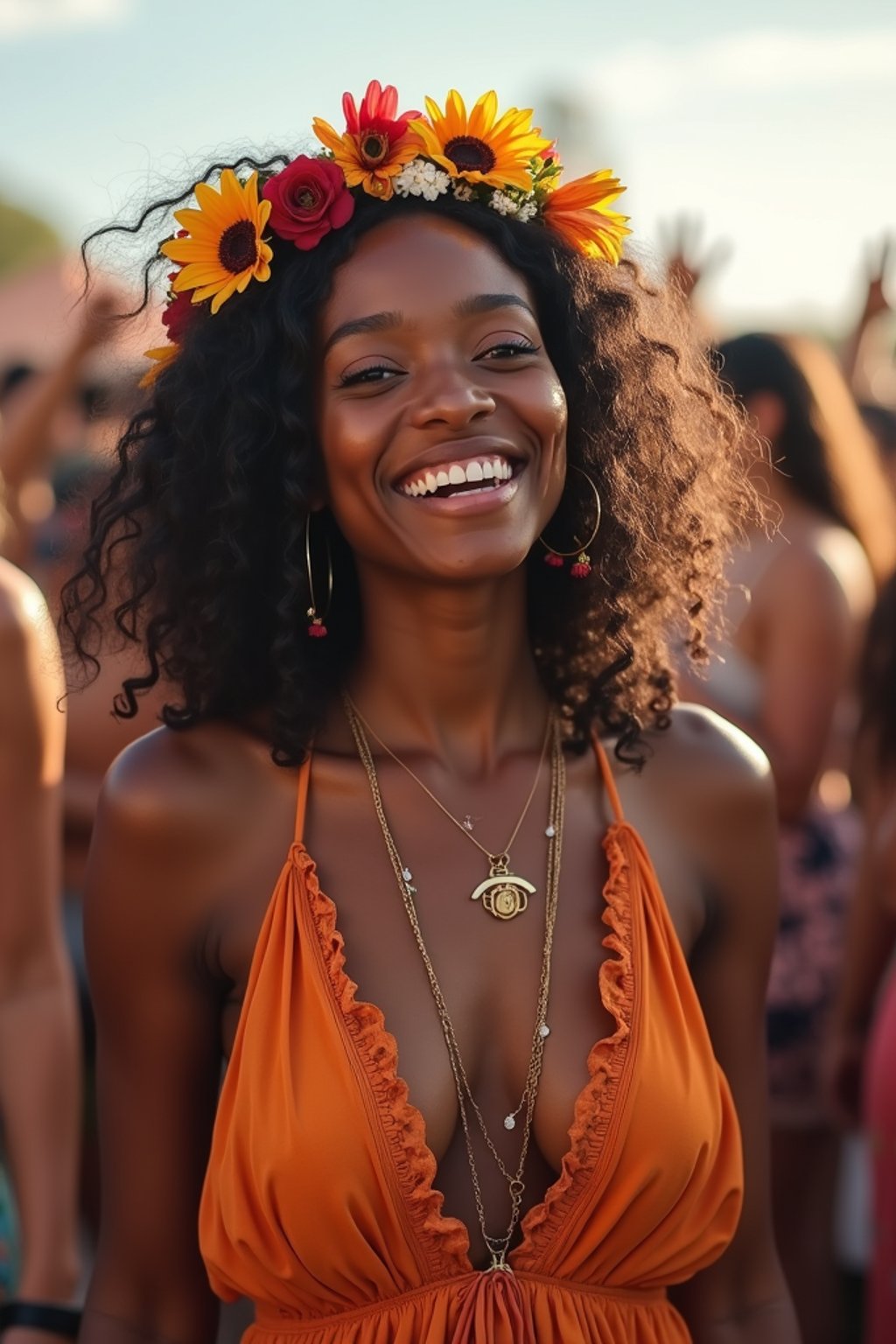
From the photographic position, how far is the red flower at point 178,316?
252 centimetres

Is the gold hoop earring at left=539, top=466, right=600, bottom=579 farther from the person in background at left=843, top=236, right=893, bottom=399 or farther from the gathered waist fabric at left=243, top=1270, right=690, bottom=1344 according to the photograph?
the person in background at left=843, top=236, right=893, bottom=399

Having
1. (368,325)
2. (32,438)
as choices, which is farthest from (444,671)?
(32,438)

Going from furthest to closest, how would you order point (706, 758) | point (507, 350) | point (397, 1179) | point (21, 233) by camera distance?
point (21, 233)
point (706, 758)
point (507, 350)
point (397, 1179)

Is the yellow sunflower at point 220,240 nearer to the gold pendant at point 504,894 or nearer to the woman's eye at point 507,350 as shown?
the woman's eye at point 507,350

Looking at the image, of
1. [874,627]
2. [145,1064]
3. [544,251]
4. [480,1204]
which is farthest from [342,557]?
[874,627]

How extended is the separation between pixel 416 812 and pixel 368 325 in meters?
0.71

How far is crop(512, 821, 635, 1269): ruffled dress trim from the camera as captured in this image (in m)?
2.21

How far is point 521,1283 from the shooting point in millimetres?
2238

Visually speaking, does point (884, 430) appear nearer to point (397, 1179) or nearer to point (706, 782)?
point (706, 782)

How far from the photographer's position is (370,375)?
234cm

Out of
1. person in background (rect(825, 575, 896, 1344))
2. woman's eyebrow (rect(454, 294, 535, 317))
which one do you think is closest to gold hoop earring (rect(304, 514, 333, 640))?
woman's eyebrow (rect(454, 294, 535, 317))

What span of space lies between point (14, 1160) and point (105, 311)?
1491 mm

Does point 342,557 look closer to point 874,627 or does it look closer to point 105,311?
point 105,311

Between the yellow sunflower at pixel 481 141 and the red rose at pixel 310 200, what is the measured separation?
0.15 m
